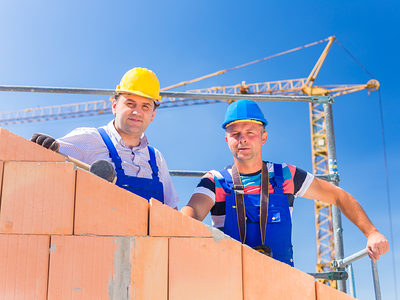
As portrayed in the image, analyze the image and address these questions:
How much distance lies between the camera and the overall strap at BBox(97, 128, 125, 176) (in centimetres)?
272

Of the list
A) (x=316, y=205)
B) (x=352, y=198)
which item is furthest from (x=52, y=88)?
(x=316, y=205)

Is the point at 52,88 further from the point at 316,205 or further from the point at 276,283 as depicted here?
the point at 316,205

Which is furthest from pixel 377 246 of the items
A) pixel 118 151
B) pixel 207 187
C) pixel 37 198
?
pixel 37 198

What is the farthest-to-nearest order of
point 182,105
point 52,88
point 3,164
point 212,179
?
point 182,105 < point 52,88 < point 212,179 < point 3,164

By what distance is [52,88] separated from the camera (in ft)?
13.9

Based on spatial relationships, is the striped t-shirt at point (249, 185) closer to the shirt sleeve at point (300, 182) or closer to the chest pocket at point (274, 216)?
the shirt sleeve at point (300, 182)

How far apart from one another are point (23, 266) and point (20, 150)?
1.68 feet

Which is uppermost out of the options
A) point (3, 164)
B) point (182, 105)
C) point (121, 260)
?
point (182, 105)

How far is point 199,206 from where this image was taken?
263 cm

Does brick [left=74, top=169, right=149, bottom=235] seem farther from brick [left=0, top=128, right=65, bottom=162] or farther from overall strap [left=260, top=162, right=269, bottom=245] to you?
overall strap [left=260, top=162, right=269, bottom=245]

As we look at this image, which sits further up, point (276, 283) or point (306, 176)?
point (306, 176)

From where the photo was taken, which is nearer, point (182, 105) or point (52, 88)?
point (52, 88)

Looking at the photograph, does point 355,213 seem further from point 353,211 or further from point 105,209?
point 105,209

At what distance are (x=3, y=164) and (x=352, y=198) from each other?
7.57 ft
